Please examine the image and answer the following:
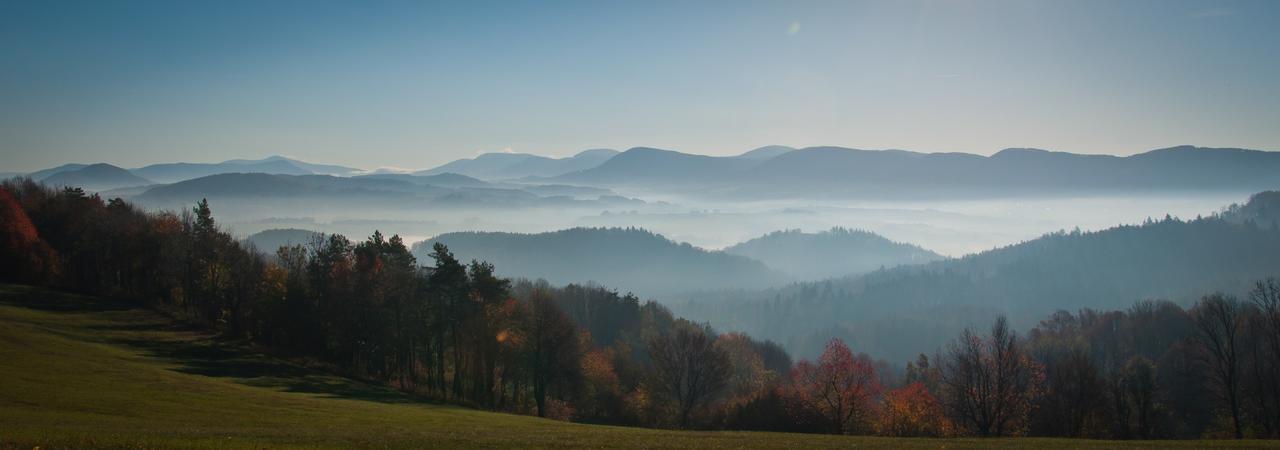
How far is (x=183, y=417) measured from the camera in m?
28.9

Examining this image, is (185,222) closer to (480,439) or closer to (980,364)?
(480,439)

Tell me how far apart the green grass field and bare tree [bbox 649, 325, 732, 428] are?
24084mm

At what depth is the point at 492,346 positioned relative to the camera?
60812 millimetres

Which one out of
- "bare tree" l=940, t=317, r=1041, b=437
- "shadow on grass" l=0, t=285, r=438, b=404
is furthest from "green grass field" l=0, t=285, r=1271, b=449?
"bare tree" l=940, t=317, r=1041, b=437

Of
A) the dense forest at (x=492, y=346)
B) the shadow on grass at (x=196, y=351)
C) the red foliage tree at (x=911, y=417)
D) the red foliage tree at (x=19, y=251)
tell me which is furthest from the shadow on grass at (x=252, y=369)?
the red foliage tree at (x=911, y=417)

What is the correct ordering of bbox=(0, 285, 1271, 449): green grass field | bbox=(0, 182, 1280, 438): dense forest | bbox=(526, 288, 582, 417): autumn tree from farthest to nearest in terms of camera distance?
bbox=(526, 288, 582, 417): autumn tree
bbox=(0, 182, 1280, 438): dense forest
bbox=(0, 285, 1271, 449): green grass field

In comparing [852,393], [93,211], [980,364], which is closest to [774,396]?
[852,393]

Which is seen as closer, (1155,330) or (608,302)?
(608,302)

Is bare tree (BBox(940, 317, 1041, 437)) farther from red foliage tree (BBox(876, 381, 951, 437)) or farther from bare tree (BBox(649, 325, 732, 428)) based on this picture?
bare tree (BBox(649, 325, 732, 428))

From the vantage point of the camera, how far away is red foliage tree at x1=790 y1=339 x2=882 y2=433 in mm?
51500

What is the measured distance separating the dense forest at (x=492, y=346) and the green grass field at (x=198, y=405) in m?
6.18

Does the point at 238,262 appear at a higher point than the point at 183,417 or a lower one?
higher

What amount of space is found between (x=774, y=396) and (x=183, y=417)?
126ft

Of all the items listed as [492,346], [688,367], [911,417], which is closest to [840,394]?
[911,417]
